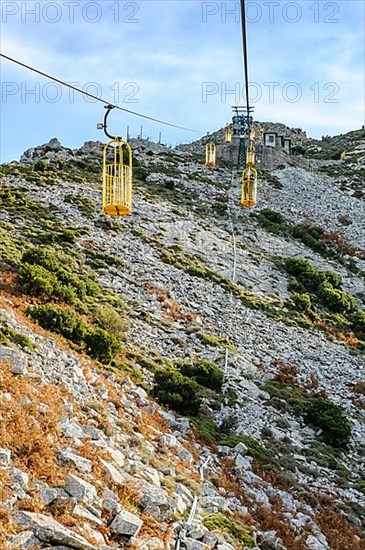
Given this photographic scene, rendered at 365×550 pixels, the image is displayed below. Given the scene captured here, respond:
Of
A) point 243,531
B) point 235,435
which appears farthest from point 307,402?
point 243,531

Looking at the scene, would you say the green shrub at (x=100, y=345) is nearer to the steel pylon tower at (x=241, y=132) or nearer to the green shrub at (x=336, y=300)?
the green shrub at (x=336, y=300)

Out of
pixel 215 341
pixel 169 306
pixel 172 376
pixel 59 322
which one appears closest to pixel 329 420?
pixel 172 376

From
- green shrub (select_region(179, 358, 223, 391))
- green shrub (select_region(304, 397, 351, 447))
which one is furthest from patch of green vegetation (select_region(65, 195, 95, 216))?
green shrub (select_region(304, 397, 351, 447))

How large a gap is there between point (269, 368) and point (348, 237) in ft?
80.5

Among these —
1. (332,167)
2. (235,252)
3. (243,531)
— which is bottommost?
(243,531)

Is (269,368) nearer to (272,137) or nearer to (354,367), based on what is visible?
(354,367)

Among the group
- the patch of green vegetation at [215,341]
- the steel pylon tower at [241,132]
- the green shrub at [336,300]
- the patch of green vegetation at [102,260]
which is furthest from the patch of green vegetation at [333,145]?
the patch of green vegetation at [215,341]

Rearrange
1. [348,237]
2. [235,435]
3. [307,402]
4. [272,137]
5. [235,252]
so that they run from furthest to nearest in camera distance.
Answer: [272,137]
[348,237]
[235,252]
[307,402]
[235,435]

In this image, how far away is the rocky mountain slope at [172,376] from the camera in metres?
9.20

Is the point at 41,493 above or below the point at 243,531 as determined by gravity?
above

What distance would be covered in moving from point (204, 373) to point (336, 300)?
561 inches

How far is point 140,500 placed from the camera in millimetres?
9391

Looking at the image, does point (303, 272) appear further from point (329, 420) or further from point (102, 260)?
point (329, 420)

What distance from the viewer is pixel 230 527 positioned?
34.4ft
